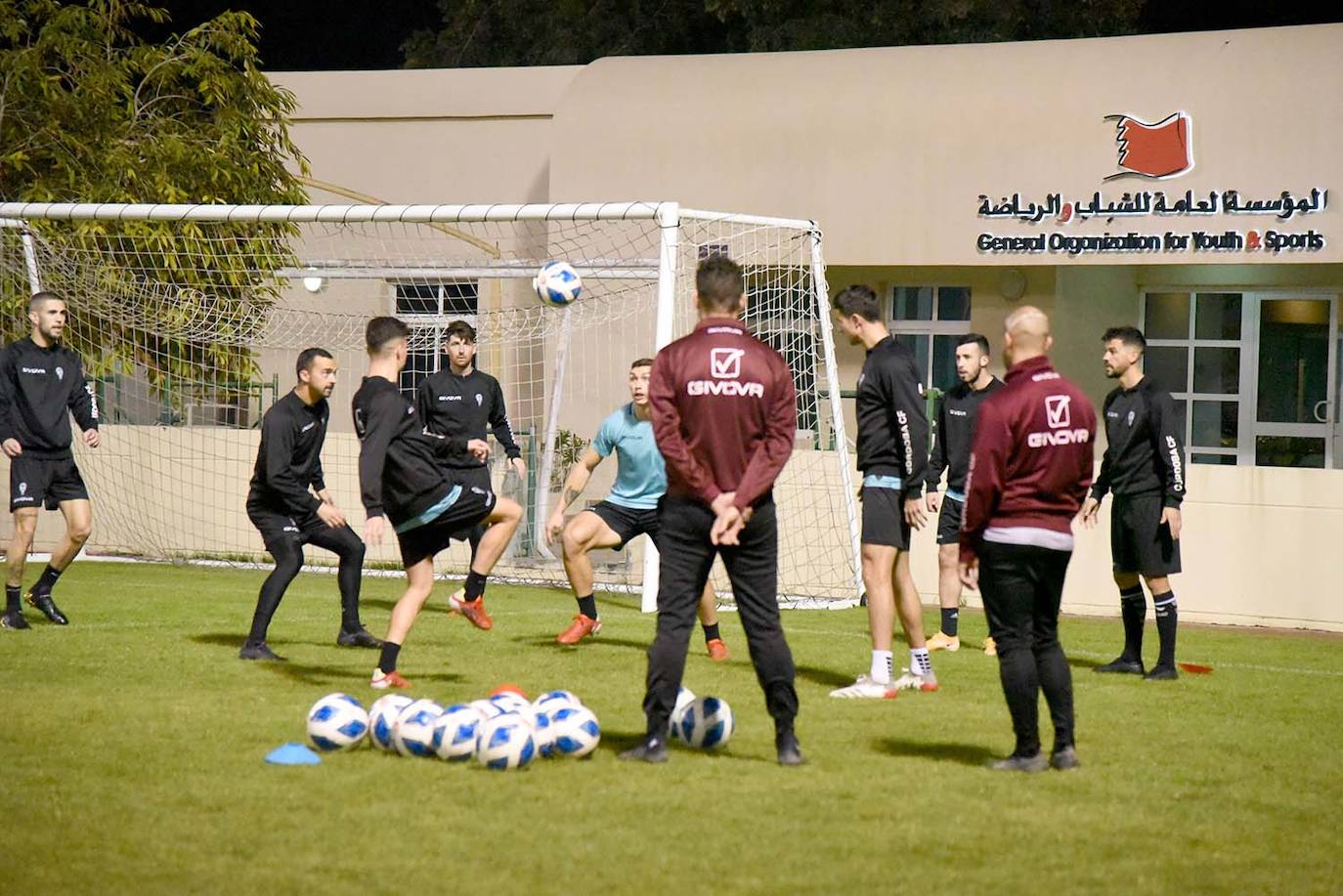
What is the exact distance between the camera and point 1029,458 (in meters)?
6.37

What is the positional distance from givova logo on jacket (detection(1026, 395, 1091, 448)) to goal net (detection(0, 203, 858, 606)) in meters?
5.63

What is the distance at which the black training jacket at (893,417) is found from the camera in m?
8.15

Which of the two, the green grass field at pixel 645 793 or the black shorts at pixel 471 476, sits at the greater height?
the black shorts at pixel 471 476

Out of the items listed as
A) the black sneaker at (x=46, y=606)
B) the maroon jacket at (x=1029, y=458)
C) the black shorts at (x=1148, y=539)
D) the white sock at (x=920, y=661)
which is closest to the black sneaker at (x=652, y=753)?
the maroon jacket at (x=1029, y=458)

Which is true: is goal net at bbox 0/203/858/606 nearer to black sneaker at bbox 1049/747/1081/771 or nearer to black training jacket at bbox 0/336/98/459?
black training jacket at bbox 0/336/98/459

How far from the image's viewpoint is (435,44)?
3153cm

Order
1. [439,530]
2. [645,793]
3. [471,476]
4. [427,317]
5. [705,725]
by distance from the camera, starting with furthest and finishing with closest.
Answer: [427,317], [471,476], [439,530], [705,725], [645,793]

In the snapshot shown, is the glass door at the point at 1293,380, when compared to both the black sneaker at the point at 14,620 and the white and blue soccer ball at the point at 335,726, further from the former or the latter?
the white and blue soccer ball at the point at 335,726

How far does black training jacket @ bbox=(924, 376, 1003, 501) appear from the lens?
35.0ft

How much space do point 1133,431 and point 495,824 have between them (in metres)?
5.40

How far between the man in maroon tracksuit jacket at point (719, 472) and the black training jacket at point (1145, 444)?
3.76m

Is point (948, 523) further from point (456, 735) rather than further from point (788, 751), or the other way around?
point (456, 735)

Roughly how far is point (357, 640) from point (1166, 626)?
4.86m

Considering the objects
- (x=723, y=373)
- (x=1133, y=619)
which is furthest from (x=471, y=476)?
(x=723, y=373)
